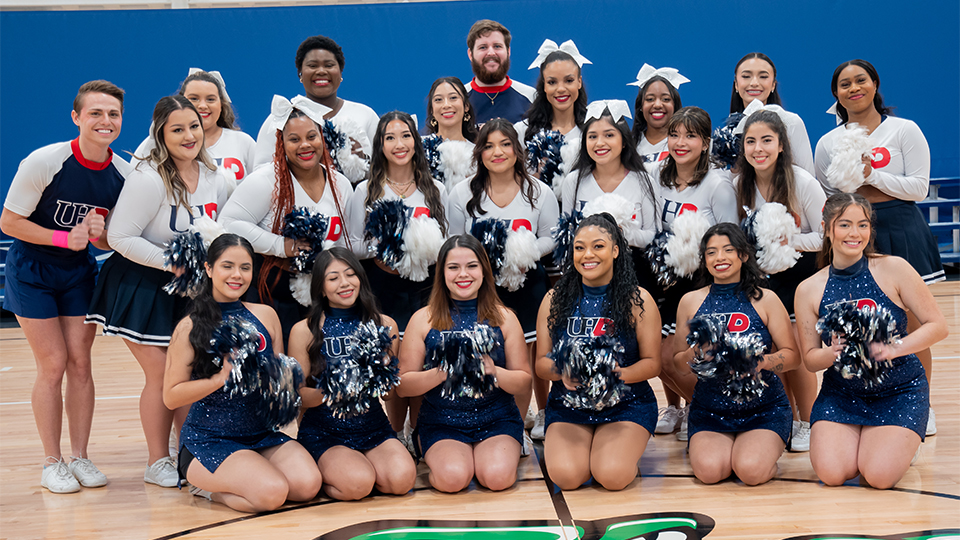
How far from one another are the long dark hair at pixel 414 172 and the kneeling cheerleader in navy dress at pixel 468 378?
33 cm

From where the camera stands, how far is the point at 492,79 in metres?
4.30

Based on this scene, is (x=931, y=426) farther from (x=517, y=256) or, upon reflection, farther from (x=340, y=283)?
(x=340, y=283)

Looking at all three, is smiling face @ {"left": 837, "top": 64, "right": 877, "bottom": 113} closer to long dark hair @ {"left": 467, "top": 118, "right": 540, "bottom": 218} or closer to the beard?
long dark hair @ {"left": 467, "top": 118, "right": 540, "bottom": 218}

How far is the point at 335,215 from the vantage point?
11.3ft

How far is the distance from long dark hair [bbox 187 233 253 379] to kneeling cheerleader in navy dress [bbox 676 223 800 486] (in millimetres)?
1734

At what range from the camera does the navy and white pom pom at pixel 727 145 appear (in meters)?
3.53

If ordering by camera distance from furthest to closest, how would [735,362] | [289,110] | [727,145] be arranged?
[727,145]
[289,110]
[735,362]

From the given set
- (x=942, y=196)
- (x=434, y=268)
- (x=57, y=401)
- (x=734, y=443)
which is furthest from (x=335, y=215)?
(x=942, y=196)

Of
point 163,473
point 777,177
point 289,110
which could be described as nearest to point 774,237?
point 777,177

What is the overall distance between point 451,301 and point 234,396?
2.95 feet

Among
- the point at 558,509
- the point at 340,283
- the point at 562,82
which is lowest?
the point at 558,509

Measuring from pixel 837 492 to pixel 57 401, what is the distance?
3.05m

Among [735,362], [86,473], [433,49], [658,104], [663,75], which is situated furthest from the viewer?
[433,49]

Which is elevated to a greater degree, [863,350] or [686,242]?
[686,242]
